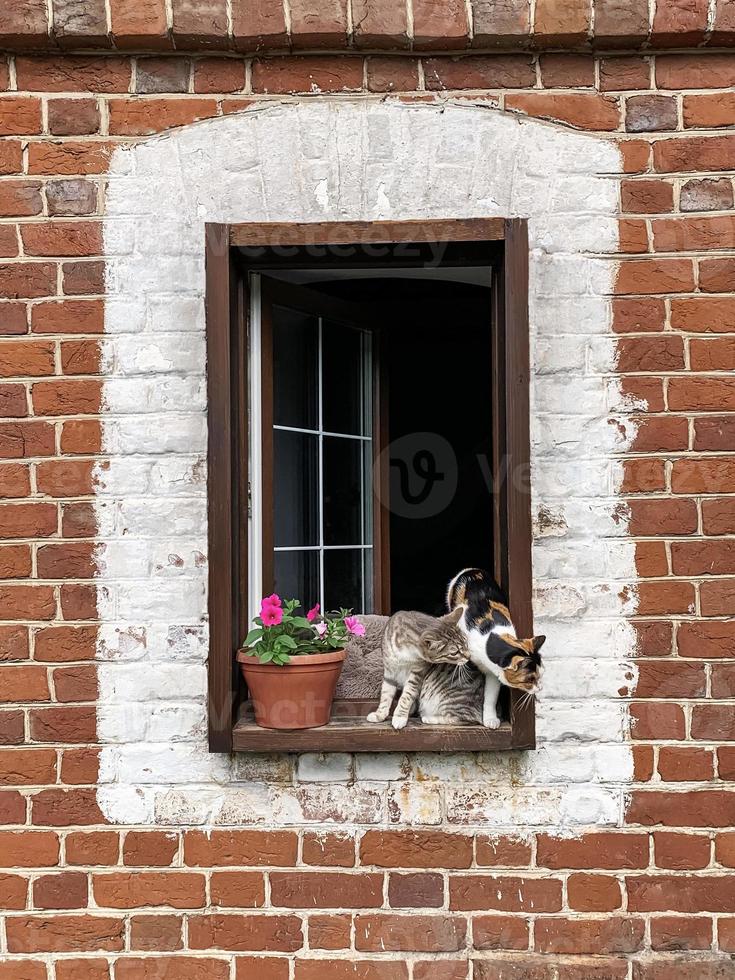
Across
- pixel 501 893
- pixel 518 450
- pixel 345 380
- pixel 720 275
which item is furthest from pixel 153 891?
pixel 720 275

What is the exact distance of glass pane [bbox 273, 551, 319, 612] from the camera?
2666mm

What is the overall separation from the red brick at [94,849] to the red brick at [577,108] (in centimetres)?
233

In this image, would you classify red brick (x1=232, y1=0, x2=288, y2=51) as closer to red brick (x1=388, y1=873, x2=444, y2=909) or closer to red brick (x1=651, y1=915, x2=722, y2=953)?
red brick (x1=388, y1=873, x2=444, y2=909)

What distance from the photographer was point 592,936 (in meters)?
2.29

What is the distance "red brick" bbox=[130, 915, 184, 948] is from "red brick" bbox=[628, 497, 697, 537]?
5.50ft

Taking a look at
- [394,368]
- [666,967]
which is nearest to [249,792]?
[666,967]

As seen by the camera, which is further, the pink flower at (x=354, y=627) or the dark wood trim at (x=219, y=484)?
the pink flower at (x=354, y=627)

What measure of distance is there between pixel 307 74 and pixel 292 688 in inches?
67.1

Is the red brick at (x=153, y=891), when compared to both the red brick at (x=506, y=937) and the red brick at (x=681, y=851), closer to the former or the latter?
the red brick at (x=506, y=937)

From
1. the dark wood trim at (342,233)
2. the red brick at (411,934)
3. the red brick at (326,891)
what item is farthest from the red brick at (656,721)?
the dark wood trim at (342,233)

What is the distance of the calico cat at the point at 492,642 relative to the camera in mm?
2141

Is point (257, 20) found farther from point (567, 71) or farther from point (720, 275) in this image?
point (720, 275)

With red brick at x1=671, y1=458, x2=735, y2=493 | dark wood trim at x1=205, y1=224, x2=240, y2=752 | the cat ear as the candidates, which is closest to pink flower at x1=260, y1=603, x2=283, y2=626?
dark wood trim at x1=205, y1=224, x2=240, y2=752

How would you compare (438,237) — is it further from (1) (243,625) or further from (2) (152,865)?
(2) (152,865)
